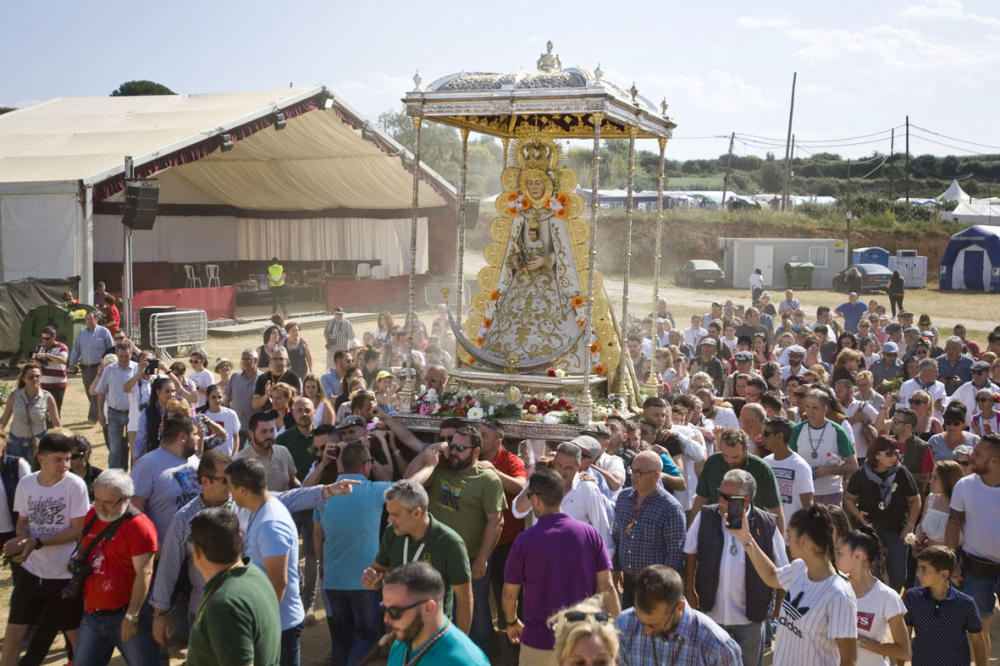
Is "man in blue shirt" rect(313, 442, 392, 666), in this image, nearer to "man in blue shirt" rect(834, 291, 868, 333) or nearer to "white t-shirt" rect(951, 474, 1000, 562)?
"white t-shirt" rect(951, 474, 1000, 562)

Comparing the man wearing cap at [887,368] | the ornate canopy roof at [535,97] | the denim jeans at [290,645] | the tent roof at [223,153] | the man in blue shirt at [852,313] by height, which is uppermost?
the tent roof at [223,153]

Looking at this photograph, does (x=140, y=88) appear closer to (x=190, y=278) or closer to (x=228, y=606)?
(x=190, y=278)

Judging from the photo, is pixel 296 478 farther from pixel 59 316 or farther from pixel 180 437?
Answer: pixel 59 316

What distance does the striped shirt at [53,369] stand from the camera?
1204 centimetres

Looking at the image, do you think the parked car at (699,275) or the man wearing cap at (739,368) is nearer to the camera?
the man wearing cap at (739,368)

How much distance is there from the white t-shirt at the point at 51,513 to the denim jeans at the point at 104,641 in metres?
0.61

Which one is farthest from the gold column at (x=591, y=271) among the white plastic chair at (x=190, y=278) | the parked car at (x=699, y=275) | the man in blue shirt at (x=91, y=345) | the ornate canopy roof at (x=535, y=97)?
the parked car at (x=699, y=275)

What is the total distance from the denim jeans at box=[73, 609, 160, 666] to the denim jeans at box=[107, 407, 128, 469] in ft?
18.4

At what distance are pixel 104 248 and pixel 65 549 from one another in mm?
25908

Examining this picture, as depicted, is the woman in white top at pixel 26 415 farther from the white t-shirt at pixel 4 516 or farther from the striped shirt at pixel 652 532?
the striped shirt at pixel 652 532

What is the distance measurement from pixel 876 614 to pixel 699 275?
113ft

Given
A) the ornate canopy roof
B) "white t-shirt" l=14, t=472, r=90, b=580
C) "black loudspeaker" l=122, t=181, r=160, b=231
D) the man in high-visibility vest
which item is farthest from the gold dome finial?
the man in high-visibility vest

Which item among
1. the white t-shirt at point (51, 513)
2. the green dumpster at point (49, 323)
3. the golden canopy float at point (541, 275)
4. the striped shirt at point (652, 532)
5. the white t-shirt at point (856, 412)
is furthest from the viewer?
the green dumpster at point (49, 323)

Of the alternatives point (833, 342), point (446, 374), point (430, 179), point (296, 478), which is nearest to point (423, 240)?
Answer: point (430, 179)
